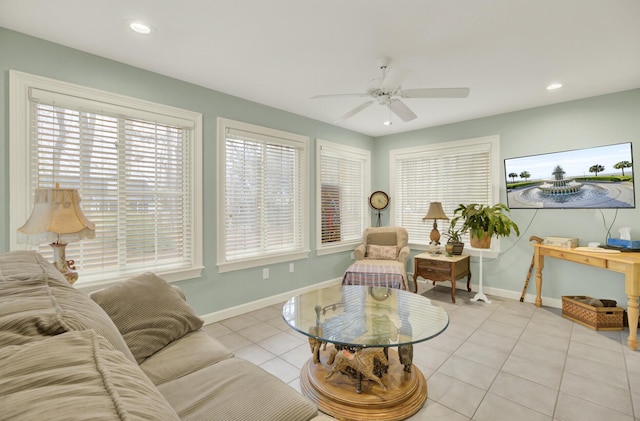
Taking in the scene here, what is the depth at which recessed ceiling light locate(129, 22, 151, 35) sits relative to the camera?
2.10 meters

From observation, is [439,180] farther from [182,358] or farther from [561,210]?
[182,358]

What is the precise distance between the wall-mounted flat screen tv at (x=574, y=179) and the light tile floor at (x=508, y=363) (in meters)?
1.33

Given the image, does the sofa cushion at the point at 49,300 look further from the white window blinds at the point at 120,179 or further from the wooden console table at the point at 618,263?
the wooden console table at the point at 618,263

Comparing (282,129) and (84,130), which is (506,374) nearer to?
(282,129)

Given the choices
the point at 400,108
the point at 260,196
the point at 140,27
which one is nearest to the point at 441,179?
the point at 400,108

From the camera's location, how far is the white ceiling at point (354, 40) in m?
1.94

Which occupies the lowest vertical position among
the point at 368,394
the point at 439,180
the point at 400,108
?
the point at 368,394

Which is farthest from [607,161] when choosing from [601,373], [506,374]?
[506,374]

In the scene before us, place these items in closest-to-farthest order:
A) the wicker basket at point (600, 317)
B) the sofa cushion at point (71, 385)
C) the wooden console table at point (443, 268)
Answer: the sofa cushion at point (71, 385)
the wicker basket at point (600, 317)
the wooden console table at point (443, 268)

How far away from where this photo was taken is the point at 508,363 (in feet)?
8.05

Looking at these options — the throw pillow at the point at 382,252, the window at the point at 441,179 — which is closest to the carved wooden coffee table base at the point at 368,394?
the throw pillow at the point at 382,252

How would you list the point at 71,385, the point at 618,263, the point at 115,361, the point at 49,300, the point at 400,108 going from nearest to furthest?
the point at 71,385 < the point at 115,361 < the point at 49,300 < the point at 400,108 < the point at 618,263

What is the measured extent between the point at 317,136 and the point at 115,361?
13.5 feet

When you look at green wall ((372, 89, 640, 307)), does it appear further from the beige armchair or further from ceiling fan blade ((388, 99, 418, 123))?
ceiling fan blade ((388, 99, 418, 123))
